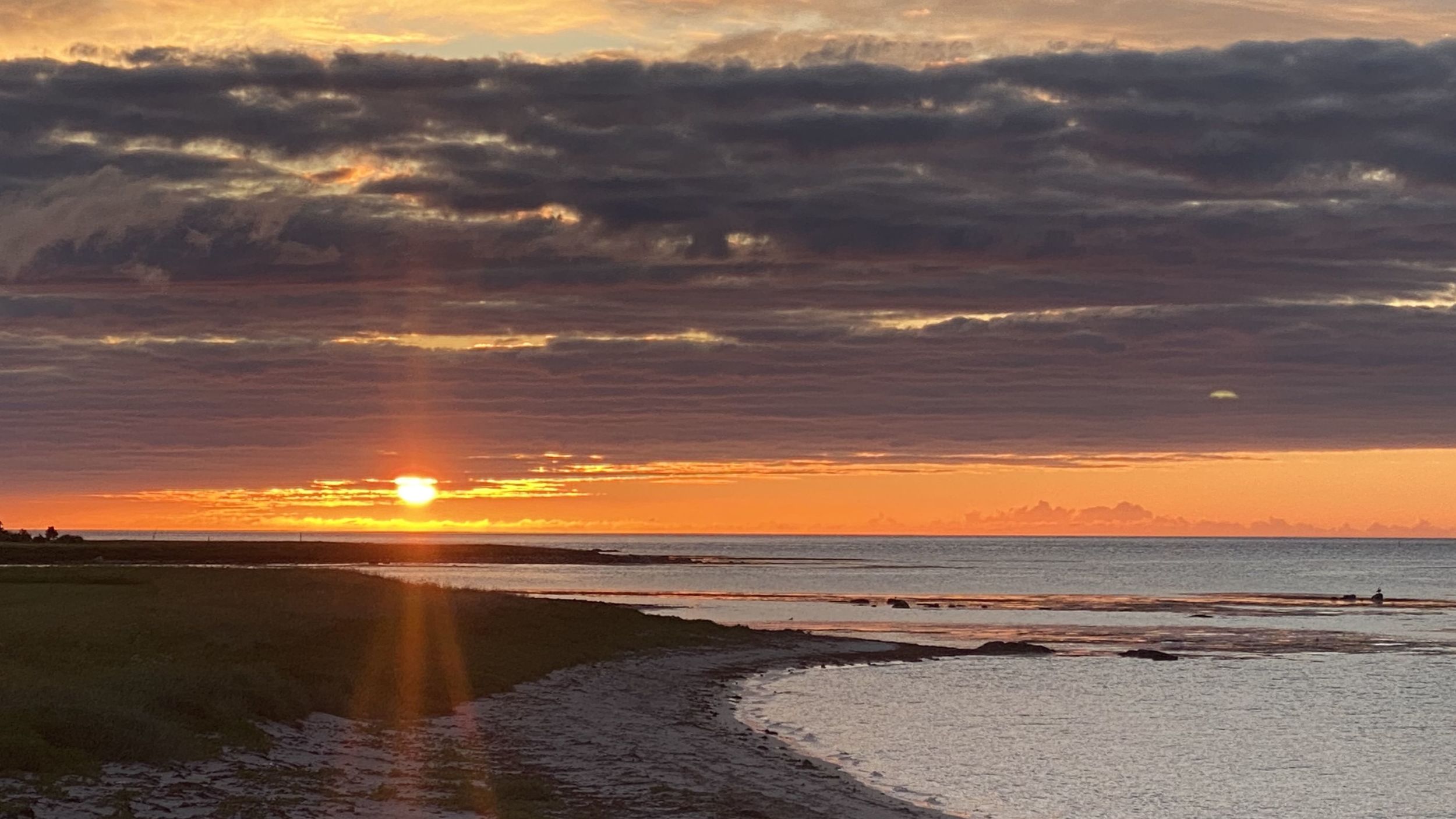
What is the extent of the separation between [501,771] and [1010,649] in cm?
4627

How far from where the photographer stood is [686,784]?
26641 mm

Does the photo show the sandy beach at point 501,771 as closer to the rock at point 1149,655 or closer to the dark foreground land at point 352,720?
the dark foreground land at point 352,720

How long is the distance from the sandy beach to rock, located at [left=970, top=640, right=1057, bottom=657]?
29147mm

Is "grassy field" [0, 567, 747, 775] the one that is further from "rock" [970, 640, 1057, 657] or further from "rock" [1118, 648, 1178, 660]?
"rock" [1118, 648, 1178, 660]

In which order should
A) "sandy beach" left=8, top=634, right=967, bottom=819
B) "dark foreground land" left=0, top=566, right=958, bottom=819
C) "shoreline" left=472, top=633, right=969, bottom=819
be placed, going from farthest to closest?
"shoreline" left=472, top=633, right=969, bottom=819 < "dark foreground land" left=0, top=566, right=958, bottom=819 < "sandy beach" left=8, top=634, right=967, bottom=819

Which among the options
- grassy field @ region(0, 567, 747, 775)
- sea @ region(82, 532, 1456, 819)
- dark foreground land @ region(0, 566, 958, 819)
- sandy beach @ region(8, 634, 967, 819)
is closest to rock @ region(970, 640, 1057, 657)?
sea @ region(82, 532, 1456, 819)

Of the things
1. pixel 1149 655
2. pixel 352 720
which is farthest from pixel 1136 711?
pixel 352 720

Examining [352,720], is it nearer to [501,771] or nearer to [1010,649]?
[501,771]

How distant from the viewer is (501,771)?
1043 inches

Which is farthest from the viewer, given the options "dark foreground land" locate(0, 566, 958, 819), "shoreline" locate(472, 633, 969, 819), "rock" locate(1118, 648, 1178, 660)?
"rock" locate(1118, 648, 1178, 660)

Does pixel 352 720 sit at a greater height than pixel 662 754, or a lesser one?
greater

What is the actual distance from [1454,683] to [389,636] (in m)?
40.0

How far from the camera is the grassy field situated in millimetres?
23375

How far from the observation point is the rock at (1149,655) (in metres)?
66.1
